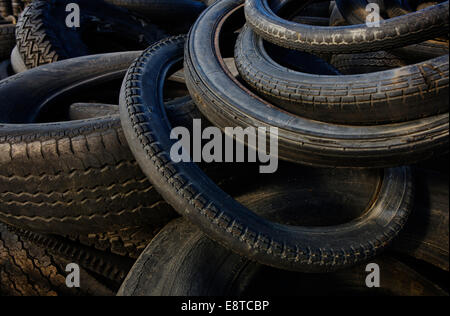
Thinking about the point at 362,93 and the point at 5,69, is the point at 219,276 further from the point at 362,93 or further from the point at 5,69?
the point at 5,69

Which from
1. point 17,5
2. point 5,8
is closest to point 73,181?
point 17,5

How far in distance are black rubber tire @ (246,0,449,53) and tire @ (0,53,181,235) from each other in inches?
23.9

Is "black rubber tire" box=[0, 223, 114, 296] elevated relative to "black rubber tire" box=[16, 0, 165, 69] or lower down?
lower down

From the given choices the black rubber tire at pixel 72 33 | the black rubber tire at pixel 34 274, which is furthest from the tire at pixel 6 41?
the black rubber tire at pixel 34 274

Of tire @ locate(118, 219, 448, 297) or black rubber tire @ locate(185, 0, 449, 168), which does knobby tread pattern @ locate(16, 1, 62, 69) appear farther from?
tire @ locate(118, 219, 448, 297)

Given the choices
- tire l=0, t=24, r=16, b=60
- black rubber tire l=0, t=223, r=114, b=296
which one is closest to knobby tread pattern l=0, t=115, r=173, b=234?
black rubber tire l=0, t=223, r=114, b=296

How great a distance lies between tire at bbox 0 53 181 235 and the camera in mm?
1147

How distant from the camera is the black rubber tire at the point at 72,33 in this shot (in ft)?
6.31

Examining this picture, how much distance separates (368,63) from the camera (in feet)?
6.30

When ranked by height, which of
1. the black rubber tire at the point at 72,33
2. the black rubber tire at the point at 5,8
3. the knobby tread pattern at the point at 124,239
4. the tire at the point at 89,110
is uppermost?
Result: the black rubber tire at the point at 5,8

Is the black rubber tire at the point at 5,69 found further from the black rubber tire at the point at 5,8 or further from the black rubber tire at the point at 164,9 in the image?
the black rubber tire at the point at 5,8

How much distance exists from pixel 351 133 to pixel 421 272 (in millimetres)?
702

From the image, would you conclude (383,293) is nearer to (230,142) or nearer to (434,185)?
(434,185)

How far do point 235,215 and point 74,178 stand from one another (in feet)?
1.69
